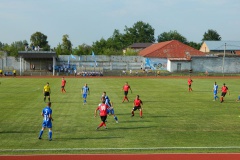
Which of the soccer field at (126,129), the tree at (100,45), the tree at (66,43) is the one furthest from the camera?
the tree at (100,45)

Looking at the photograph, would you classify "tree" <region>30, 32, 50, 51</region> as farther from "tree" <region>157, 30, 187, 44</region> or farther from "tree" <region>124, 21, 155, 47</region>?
"tree" <region>157, 30, 187, 44</region>

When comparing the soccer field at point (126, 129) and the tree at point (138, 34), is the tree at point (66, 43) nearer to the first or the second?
the tree at point (138, 34)

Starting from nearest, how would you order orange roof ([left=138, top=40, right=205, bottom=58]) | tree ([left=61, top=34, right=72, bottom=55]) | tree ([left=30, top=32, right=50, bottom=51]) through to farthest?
orange roof ([left=138, top=40, right=205, bottom=58]), tree ([left=61, top=34, right=72, bottom=55]), tree ([left=30, top=32, right=50, bottom=51])

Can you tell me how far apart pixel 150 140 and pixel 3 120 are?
958 centimetres

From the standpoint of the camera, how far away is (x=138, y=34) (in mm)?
176375

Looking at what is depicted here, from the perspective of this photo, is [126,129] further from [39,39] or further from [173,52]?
[39,39]

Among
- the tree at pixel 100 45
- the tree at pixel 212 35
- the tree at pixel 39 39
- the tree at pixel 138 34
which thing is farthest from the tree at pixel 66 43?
the tree at pixel 212 35

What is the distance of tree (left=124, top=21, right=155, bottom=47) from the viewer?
6865 inches

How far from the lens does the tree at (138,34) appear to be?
174375 millimetres

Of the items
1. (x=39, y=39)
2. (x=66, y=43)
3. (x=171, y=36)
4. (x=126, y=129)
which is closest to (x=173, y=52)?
(x=66, y=43)

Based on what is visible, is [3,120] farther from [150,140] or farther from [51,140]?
[150,140]

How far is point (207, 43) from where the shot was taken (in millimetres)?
113000

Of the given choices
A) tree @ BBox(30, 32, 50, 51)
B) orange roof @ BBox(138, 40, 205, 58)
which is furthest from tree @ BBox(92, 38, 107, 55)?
orange roof @ BBox(138, 40, 205, 58)

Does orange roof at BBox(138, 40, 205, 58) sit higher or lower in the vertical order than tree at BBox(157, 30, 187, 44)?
lower
